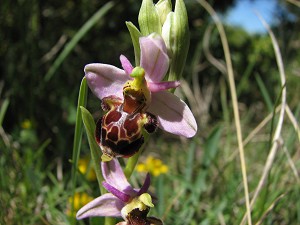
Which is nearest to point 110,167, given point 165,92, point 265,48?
point 165,92

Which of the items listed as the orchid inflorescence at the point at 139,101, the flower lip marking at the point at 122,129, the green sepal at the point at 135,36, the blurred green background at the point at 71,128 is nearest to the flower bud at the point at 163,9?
the orchid inflorescence at the point at 139,101

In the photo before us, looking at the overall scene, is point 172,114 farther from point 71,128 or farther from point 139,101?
point 71,128

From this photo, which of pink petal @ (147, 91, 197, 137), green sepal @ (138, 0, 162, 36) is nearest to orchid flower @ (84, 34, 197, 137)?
pink petal @ (147, 91, 197, 137)

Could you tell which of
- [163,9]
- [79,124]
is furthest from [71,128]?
[163,9]

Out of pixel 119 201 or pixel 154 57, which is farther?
pixel 119 201

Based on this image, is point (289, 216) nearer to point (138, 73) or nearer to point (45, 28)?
point (138, 73)

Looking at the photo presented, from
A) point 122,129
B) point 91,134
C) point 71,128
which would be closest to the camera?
point 122,129
